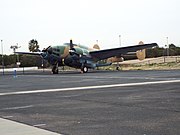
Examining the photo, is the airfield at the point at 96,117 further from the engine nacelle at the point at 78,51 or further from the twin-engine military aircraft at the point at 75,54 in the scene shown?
the engine nacelle at the point at 78,51

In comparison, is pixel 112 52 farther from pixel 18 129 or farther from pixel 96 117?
pixel 18 129

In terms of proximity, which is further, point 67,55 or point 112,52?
point 112,52

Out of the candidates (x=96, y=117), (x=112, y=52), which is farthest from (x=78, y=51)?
(x=96, y=117)

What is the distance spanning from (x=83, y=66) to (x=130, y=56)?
662 inches

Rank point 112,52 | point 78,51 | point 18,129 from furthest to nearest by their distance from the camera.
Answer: point 112,52 → point 78,51 → point 18,129

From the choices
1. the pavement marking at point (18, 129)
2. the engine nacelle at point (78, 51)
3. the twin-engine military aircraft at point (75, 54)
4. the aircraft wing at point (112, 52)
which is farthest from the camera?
the engine nacelle at point (78, 51)

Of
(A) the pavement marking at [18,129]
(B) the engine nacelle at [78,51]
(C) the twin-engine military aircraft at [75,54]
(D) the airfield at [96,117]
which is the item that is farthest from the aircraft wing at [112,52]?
(A) the pavement marking at [18,129]

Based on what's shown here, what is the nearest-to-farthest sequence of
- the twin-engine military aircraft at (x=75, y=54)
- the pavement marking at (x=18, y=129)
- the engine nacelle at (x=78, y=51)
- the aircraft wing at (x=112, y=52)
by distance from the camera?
the pavement marking at (x=18, y=129) < the aircraft wing at (x=112, y=52) < the twin-engine military aircraft at (x=75, y=54) < the engine nacelle at (x=78, y=51)

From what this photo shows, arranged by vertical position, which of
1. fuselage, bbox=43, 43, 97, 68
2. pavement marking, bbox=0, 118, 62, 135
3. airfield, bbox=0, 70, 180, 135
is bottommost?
pavement marking, bbox=0, 118, 62, 135

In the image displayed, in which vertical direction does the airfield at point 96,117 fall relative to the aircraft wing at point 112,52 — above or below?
below

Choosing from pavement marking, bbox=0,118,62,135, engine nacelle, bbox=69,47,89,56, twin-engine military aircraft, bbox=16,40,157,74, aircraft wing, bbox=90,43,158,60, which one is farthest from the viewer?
engine nacelle, bbox=69,47,89,56

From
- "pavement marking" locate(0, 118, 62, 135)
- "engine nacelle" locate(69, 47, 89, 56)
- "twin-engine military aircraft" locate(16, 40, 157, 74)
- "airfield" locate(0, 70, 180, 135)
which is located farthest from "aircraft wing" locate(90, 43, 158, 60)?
"pavement marking" locate(0, 118, 62, 135)

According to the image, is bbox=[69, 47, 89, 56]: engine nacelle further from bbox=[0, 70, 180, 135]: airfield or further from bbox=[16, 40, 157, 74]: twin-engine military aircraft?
bbox=[0, 70, 180, 135]: airfield

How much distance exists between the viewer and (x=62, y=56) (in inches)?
1866
